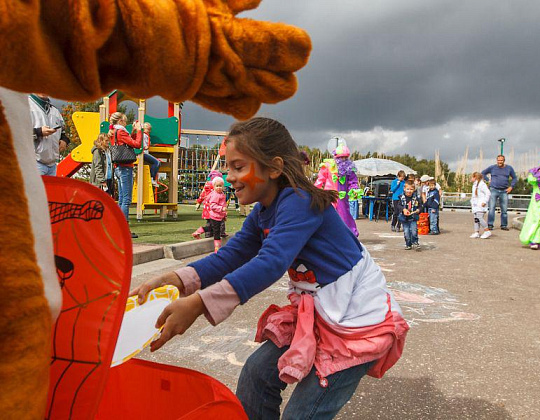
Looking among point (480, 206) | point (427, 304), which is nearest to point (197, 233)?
point (427, 304)

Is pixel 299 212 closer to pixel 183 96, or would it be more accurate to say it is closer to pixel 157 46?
pixel 183 96

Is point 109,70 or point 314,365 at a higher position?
point 109,70

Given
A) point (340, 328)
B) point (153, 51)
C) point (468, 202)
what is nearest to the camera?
point (153, 51)

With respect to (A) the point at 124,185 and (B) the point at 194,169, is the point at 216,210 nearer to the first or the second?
(A) the point at 124,185

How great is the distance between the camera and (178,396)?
1.28 m

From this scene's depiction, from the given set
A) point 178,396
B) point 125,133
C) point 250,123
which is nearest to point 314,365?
point 178,396

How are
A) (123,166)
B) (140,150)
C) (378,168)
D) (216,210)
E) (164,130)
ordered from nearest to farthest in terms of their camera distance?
(216,210) → (123,166) → (140,150) → (164,130) → (378,168)

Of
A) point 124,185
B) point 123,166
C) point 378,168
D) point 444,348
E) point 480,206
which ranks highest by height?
point 378,168

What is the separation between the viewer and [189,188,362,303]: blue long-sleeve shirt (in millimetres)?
1284

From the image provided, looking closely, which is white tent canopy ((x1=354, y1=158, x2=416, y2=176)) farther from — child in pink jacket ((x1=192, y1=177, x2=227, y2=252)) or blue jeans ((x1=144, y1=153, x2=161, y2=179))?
child in pink jacket ((x1=192, y1=177, x2=227, y2=252))

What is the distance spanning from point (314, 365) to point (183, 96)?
0.95m

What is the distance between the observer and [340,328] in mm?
1415

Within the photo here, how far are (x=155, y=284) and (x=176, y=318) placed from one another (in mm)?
240

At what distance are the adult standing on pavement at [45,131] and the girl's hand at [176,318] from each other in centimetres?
376
